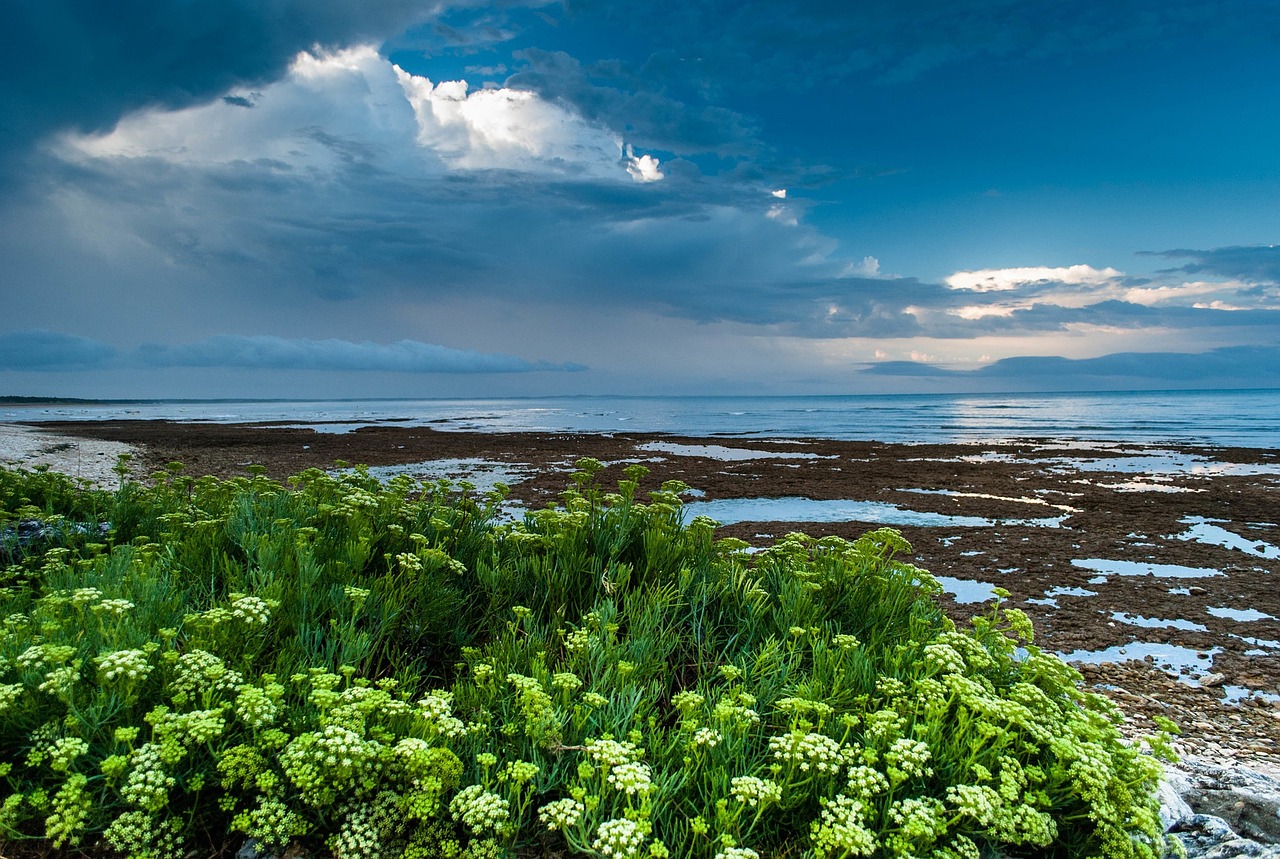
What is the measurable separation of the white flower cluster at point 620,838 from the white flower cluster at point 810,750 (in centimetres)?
76

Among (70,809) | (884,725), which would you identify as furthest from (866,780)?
(70,809)

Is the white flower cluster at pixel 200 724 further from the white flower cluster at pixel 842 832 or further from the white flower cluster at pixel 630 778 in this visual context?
the white flower cluster at pixel 842 832

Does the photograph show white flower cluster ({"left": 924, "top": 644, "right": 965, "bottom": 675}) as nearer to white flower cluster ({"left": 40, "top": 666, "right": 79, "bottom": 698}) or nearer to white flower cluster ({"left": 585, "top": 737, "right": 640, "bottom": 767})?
white flower cluster ({"left": 585, "top": 737, "right": 640, "bottom": 767})

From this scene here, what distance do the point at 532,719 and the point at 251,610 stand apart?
1.66m

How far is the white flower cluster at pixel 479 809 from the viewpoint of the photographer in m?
2.58

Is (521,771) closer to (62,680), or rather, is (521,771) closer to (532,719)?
(532,719)

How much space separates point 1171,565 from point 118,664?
1361 cm

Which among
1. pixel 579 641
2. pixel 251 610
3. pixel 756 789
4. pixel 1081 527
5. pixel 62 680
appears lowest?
pixel 1081 527

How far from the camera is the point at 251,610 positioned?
345 centimetres

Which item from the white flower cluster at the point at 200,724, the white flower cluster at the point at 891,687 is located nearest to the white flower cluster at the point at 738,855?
the white flower cluster at the point at 891,687

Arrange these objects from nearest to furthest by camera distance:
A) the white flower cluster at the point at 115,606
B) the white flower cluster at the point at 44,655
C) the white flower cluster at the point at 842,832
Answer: the white flower cluster at the point at 842,832
the white flower cluster at the point at 44,655
the white flower cluster at the point at 115,606

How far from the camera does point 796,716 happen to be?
3293 mm

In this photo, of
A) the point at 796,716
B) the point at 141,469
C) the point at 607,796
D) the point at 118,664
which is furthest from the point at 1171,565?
the point at 141,469

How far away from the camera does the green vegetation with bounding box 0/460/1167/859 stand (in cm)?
275
